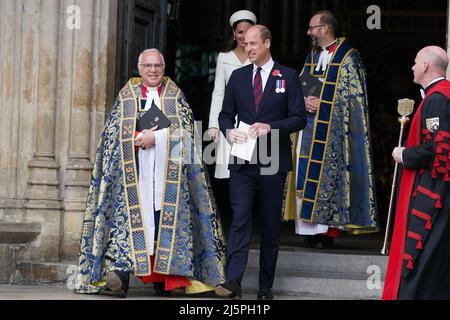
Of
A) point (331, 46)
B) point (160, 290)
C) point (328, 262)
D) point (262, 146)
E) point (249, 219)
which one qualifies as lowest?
point (160, 290)

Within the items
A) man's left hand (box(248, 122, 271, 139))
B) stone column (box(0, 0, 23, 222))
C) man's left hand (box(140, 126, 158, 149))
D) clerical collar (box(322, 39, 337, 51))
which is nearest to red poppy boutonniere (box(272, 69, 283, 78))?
man's left hand (box(248, 122, 271, 139))

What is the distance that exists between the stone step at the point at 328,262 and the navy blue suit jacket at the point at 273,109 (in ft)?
3.84

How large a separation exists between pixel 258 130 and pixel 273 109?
0.98ft

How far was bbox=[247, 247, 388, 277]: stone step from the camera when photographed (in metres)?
11.1

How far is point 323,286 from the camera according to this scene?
10719 mm

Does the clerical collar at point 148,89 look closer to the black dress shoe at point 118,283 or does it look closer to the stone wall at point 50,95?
the stone wall at point 50,95

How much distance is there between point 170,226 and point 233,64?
1.66 m

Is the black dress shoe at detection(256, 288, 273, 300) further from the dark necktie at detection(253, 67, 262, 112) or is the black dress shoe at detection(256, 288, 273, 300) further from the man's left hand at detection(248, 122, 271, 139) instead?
the dark necktie at detection(253, 67, 262, 112)

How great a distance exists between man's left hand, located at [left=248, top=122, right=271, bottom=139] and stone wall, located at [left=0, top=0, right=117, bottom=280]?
193 cm

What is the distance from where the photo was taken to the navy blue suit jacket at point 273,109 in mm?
10219

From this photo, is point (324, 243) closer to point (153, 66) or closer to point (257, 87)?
point (257, 87)

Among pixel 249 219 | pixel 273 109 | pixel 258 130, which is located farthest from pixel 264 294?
pixel 273 109
